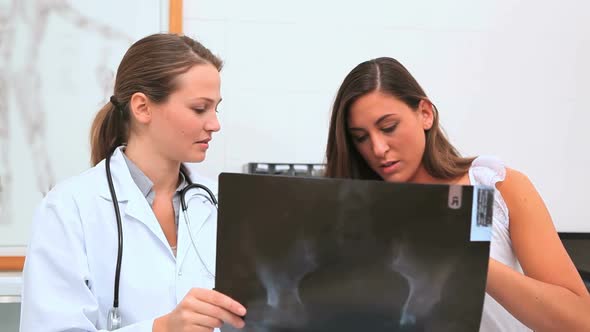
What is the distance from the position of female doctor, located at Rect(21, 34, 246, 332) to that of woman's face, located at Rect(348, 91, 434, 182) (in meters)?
0.27

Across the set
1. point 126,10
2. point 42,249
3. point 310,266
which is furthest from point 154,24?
point 310,266

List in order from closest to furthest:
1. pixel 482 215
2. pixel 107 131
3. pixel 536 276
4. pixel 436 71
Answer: pixel 482 215, pixel 536 276, pixel 107 131, pixel 436 71

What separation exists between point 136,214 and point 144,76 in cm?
26

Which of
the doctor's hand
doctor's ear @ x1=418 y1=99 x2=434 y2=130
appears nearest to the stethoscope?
the doctor's hand

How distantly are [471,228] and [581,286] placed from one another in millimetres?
384

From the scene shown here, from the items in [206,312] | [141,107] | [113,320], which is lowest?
[113,320]

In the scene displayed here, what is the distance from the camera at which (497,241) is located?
1033 mm

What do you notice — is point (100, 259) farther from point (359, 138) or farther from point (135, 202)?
point (359, 138)

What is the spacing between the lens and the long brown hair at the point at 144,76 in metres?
1.09

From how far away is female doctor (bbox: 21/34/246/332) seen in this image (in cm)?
95

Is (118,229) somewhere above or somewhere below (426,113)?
below

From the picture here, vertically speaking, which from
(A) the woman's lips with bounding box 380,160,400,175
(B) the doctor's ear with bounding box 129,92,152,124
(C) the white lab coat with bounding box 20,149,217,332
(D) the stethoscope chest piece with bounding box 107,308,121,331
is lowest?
(D) the stethoscope chest piece with bounding box 107,308,121,331

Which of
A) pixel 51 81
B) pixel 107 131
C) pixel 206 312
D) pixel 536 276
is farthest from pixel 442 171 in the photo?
pixel 51 81

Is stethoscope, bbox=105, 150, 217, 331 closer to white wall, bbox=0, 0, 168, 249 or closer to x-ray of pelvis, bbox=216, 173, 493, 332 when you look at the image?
x-ray of pelvis, bbox=216, 173, 493, 332
